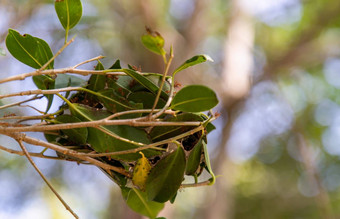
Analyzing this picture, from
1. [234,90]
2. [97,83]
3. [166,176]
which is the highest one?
[97,83]

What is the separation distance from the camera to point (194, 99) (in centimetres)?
45

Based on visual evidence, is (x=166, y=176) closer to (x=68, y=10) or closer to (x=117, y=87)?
(x=117, y=87)

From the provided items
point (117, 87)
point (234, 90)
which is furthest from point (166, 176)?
point (234, 90)

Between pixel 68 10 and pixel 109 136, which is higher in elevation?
pixel 68 10

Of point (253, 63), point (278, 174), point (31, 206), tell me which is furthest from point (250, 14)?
point (31, 206)

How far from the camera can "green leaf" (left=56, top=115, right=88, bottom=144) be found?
0.48 meters

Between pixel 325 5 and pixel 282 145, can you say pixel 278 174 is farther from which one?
pixel 325 5

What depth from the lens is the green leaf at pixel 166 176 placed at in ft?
1.59

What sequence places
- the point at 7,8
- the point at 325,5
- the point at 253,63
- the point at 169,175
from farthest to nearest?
1. the point at 253,63
2. the point at 325,5
3. the point at 7,8
4. the point at 169,175

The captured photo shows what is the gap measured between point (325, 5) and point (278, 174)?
1811 mm

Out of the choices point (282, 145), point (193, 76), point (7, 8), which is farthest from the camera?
point (282, 145)

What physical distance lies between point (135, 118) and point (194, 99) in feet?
0.26

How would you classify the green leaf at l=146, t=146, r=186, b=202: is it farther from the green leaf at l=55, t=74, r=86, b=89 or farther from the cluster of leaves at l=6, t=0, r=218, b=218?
the green leaf at l=55, t=74, r=86, b=89

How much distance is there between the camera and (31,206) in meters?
3.09
